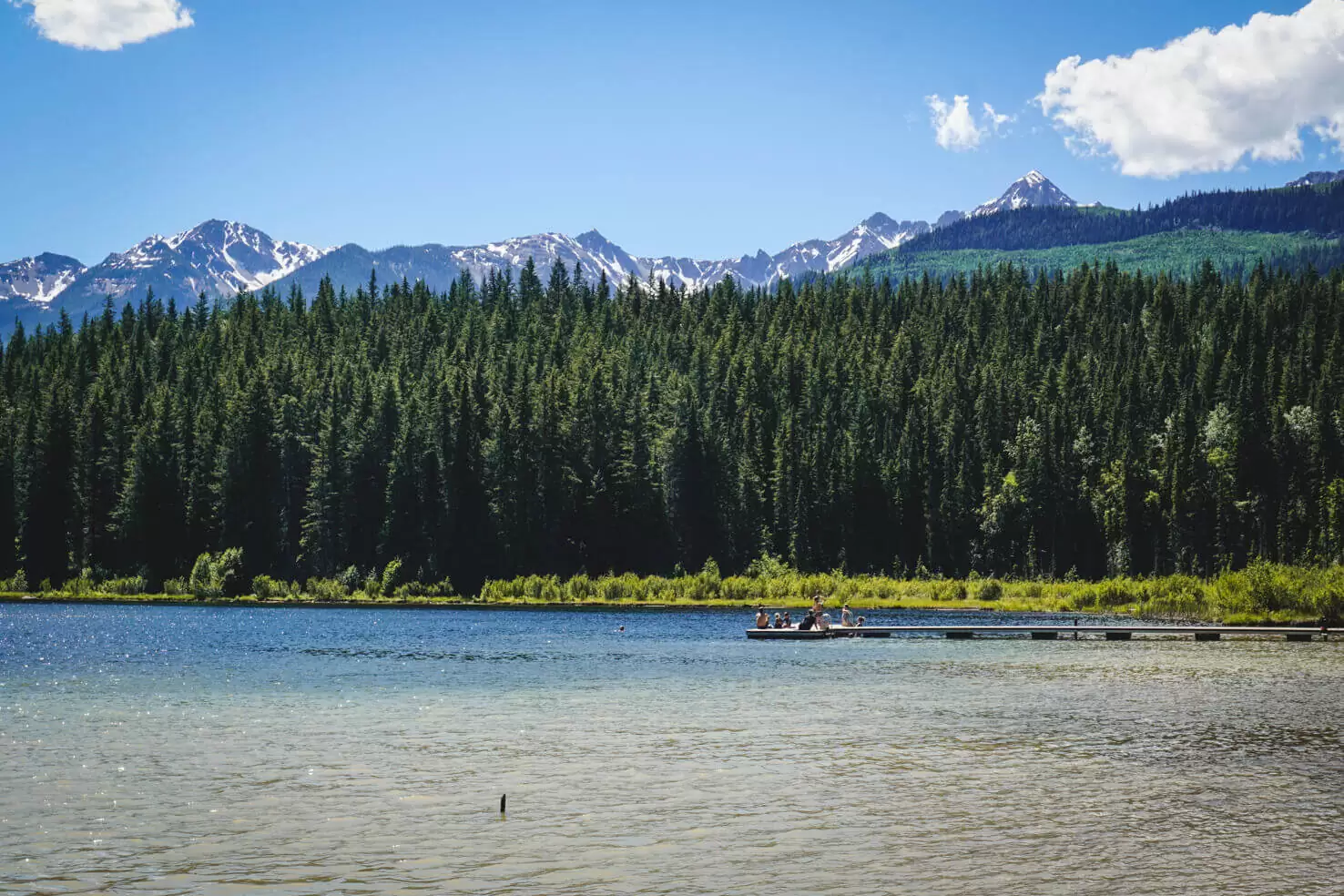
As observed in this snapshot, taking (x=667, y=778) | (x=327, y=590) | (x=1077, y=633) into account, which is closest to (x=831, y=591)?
(x=1077, y=633)

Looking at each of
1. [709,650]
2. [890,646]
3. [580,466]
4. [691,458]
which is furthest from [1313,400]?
[709,650]

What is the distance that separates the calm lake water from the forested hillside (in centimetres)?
7482

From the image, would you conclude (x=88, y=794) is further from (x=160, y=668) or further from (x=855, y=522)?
(x=855, y=522)

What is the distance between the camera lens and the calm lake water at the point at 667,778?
18.8m

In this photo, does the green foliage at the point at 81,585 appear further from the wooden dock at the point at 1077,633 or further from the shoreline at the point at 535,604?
the wooden dock at the point at 1077,633

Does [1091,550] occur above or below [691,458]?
below

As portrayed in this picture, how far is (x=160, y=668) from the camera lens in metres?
50.2

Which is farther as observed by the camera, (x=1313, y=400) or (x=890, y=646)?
(x=1313, y=400)

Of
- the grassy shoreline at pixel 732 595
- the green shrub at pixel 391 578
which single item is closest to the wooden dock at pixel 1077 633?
the grassy shoreline at pixel 732 595

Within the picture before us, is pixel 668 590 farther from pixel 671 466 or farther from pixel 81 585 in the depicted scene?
pixel 81 585

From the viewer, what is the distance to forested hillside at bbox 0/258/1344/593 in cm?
12744

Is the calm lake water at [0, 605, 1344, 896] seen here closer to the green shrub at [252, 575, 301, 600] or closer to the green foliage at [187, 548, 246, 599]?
the green shrub at [252, 575, 301, 600]

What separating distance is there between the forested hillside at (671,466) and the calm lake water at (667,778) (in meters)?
74.8

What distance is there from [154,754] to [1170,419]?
14116cm
